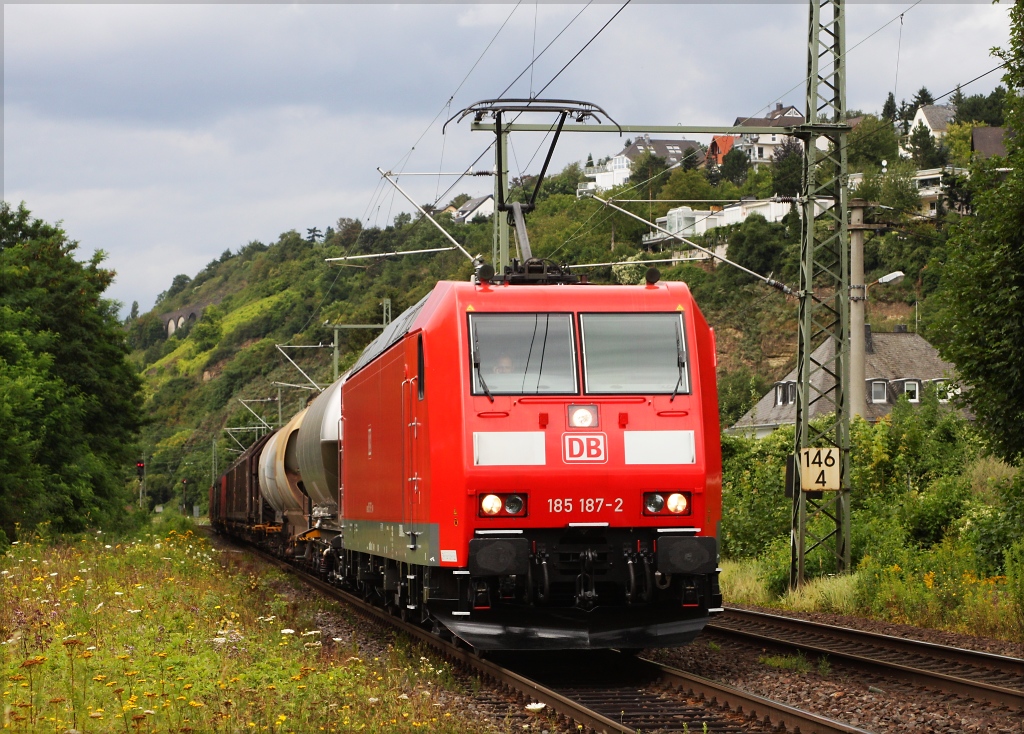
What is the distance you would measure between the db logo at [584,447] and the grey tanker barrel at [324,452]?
27.9 feet

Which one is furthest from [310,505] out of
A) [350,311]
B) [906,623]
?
[350,311]

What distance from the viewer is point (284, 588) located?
23.6 m

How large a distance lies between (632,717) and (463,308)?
4.03 m

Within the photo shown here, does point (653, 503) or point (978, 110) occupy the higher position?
point (978, 110)

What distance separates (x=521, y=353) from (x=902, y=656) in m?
4.87

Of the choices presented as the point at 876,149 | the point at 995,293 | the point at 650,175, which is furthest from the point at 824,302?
the point at 650,175

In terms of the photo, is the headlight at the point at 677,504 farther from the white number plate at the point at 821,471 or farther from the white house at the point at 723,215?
the white house at the point at 723,215

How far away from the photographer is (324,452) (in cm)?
2028

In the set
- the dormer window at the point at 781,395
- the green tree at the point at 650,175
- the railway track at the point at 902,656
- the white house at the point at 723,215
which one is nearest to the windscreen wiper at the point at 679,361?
the railway track at the point at 902,656

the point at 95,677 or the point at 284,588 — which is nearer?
the point at 95,677

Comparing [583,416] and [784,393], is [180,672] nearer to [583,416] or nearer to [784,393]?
[583,416]

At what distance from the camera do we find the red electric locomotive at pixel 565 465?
1086 cm

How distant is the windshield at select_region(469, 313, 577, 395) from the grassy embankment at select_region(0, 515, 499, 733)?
2590 mm

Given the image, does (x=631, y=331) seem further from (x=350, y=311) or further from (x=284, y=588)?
(x=350, y=311)
